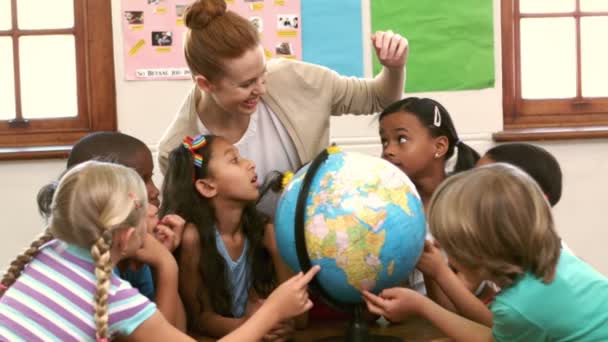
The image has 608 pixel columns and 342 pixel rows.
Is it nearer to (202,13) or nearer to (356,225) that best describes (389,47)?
(202,13)

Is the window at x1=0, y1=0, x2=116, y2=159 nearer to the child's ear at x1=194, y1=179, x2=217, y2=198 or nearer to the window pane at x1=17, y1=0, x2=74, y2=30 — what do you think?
the window pane at x1=17, y1=0, x2=74, y2=30

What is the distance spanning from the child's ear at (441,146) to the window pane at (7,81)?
284 centimetres

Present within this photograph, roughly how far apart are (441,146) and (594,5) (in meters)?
2.50

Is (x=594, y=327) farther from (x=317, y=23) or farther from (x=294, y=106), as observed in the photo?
(x=317, y=23)

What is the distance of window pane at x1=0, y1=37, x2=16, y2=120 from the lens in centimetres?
472

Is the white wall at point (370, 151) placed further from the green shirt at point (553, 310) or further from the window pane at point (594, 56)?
the green shirt at point (553, 310)

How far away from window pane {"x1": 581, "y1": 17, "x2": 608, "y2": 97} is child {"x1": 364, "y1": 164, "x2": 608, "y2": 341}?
3230 millimetres

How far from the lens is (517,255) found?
1.81 m

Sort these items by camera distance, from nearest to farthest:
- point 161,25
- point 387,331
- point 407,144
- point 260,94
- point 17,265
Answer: point 17,265, point 387,331, point 260,94, point 407,144, point 161,25

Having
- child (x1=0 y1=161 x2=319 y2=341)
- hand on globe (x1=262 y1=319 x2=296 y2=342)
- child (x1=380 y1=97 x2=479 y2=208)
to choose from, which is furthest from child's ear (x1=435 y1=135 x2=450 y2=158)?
child (x1=0 y1=161 x2=319 y2=341)

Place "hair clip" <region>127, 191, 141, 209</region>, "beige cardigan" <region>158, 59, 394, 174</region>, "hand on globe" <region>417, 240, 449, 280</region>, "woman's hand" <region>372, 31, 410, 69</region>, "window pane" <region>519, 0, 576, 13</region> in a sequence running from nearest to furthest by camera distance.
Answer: "hair clip" <region>127, 191, 141, 209</region> → "hand on globe" <region>417, 240, 449, 280</region> → "woman's hand" <region>372, 31, 410, 69</region> → "beige cardigan" <region>158, 59, 394, 174</region> → "window pane" <region>519, 0, 576, 13</region>

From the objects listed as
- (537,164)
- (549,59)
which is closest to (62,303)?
(537,164)

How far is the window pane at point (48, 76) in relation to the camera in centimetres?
473

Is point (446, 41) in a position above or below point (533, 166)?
above
